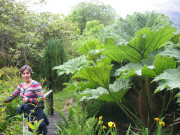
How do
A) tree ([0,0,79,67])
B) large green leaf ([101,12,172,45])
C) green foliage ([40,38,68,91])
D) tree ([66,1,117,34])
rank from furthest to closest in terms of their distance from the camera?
tree ([66,1,117,34]) → tree ([0,0,79,67]) → green foliage ([40,38,68,91]) → large green leaf ([101,12,172,45])

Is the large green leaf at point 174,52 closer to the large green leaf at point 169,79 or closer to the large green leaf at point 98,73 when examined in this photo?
the large green leaf at point 169,79

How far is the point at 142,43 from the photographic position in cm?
174

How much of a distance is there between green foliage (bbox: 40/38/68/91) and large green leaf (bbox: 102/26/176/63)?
6.30m

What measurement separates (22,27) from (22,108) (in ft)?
26.3

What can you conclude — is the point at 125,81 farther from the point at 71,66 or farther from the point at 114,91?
the point at 71,66

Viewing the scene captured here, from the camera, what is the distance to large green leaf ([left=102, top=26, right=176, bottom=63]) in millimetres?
1632

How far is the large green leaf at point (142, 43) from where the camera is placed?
1.63 meters

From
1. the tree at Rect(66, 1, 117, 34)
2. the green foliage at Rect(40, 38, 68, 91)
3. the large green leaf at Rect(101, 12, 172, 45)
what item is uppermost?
the tree at Rect(66, 1, 117, 34)

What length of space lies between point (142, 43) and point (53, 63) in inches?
268

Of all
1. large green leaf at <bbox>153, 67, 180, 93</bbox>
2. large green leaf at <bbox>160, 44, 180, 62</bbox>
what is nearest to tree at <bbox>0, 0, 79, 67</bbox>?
large green leaf at <bbox>160, 44, 180, 62</bbox>

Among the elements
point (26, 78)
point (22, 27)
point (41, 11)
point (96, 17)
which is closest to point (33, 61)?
point (22, 27)

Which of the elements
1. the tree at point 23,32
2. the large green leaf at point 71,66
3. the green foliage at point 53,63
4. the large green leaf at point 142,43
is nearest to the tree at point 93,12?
the tree at point 23,32

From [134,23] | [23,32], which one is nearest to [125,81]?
[134,23]

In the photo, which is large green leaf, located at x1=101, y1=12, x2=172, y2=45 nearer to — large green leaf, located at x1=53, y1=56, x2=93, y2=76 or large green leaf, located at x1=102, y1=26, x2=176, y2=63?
large green leaf, located at x1=102, y1=26, x2=176, y2=63
